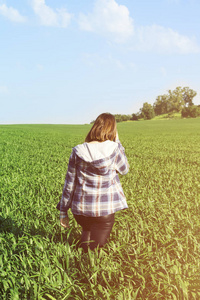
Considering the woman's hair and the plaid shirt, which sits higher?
the woman's hair

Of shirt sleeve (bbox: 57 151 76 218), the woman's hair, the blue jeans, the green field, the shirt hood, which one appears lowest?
the green field

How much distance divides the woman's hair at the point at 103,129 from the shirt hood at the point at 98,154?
2.8 inches

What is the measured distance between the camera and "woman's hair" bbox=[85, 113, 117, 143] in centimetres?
290

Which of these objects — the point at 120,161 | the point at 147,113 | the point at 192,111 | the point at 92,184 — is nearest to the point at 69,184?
the point at 92,184

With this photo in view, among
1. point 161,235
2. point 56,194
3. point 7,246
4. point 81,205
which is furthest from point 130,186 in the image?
point 81,205

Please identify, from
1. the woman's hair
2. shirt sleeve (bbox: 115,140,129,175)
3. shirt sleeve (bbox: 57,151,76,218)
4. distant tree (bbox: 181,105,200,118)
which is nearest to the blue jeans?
shirt sleeve (bbox: 57,151,76,218)

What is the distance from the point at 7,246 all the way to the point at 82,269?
1333 millimetres

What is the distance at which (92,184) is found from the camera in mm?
2963

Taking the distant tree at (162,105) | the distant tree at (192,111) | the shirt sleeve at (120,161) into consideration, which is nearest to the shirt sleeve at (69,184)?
the shirt sleeve at (120,161)

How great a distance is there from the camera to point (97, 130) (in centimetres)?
290

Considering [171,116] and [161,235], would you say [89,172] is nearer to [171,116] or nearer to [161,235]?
[161,235]

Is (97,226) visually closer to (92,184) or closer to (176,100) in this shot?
(92,184)

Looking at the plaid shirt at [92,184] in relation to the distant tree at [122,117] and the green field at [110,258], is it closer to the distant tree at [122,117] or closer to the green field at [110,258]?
the green field at [110,258]

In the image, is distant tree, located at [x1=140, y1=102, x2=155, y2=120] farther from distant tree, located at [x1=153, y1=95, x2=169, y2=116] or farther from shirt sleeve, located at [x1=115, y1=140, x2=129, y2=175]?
shirt sleeve, located at [x1=115, y1=140, x2=129, y2=175]
